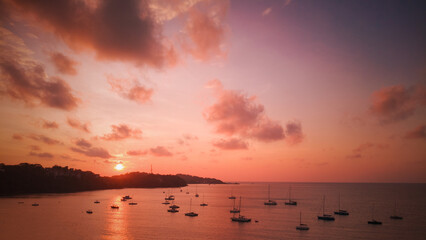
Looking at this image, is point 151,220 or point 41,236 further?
point 151,220

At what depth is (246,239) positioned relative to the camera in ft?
258

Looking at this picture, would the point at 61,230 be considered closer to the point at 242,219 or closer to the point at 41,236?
the point at 41,236

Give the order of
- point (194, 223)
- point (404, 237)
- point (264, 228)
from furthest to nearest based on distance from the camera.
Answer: point (194, 223) < point (264, 228) < point (404, 237)

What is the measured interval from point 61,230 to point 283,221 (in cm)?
8400

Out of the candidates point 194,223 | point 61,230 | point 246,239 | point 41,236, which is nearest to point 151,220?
point 194,223

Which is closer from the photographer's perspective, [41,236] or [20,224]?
[41,236]

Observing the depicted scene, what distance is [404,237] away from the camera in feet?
282

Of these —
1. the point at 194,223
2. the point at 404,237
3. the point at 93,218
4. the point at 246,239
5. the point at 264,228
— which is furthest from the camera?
the point at 93,218

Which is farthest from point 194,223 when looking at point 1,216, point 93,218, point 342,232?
point 1,216

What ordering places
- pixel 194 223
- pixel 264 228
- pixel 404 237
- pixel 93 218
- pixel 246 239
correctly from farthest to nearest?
pixel 93 218, pixel 194 223, pixel 264 228, pixel 404 237, pixel 246 239

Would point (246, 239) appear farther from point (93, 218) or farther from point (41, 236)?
point (93, 218)

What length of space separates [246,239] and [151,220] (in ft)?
164

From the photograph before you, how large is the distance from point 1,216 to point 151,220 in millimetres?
63660

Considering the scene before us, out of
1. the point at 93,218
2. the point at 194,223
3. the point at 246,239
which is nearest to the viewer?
the point at 246,239
